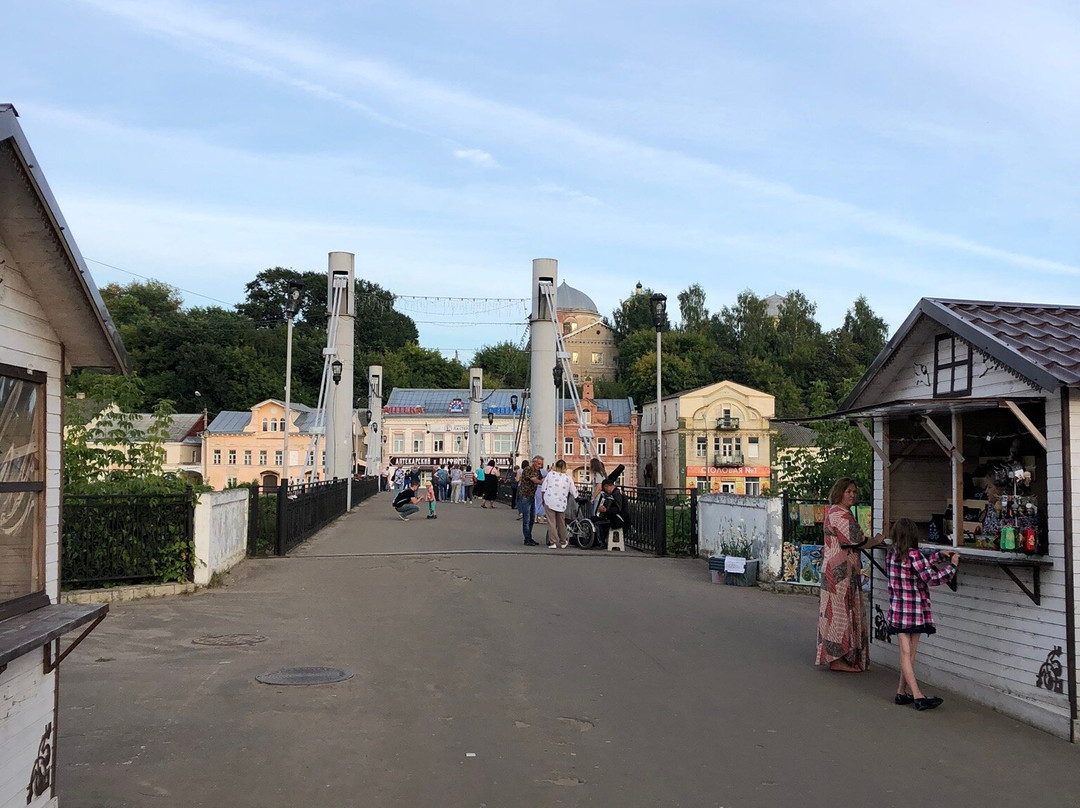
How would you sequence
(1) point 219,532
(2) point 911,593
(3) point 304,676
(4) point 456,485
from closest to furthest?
1. (2) point 911,593
2. (3) point 304,676
3. (1) point 219,532
4. (4) point 456,485

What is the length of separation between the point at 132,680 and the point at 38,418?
434 centimetres

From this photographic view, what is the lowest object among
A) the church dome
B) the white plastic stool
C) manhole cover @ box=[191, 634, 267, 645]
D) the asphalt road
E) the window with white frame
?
the asphalt road

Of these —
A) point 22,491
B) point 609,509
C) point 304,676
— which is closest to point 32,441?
point 22,491

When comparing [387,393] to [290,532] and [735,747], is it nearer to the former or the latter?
[290,532]

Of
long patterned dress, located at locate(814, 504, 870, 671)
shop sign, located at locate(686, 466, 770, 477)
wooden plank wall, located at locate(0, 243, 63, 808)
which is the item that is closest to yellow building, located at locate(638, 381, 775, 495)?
shop sign, located at locate(686, 466, 770, 477)

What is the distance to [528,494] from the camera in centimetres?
2280

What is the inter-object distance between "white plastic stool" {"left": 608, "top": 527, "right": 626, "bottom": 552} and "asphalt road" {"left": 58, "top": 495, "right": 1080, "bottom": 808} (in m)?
7.23

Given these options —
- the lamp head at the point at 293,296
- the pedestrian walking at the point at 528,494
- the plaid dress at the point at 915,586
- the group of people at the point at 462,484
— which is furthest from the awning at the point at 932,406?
the group of people at the point at 462,484

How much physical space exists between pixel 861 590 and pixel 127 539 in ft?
30.6

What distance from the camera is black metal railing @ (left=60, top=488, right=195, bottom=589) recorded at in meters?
13.6

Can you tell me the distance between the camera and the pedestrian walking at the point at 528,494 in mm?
22281

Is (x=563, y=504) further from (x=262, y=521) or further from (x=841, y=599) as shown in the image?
(x=841, y=599)

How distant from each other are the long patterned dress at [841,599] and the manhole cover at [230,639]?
565 cm

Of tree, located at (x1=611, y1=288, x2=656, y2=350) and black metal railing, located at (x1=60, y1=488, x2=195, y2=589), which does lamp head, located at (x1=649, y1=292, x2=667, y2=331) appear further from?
tree, located at (x1=611, y1=288, x2=656, y2=350)
